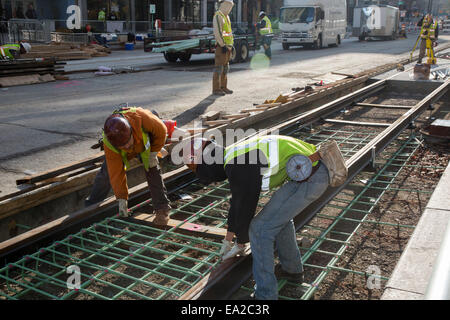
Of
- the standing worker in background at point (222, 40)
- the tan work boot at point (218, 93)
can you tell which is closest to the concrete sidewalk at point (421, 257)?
the standing worker in background at point (222, 40)

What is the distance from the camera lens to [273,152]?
3.37 m

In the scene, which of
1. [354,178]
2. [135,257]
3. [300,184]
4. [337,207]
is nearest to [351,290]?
[300,184]

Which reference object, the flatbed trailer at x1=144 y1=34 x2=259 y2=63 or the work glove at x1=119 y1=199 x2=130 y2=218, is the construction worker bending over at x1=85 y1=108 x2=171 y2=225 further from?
the flatbed trailer at x1=144 y1=34 x2=259 y2=63

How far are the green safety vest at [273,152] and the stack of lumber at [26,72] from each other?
12551 mm

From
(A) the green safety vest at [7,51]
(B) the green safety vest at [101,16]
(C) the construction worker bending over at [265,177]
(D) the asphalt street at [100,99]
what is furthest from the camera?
(B) the green safety vest at [101,16]

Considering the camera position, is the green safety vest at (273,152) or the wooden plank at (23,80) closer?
the green safety vest at (273,152)

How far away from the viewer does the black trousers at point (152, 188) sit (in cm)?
489

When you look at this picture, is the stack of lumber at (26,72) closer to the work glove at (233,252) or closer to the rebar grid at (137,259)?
the rebar grid at (137,259)

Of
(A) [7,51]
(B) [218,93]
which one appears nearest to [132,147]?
(B) [218,93]

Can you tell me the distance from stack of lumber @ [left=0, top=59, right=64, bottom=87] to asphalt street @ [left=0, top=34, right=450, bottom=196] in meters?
0.50

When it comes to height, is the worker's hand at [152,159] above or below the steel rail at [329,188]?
above

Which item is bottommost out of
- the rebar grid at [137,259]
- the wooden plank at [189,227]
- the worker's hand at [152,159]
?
the rebar grid at [137,259]

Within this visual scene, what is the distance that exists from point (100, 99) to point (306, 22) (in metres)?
19.6

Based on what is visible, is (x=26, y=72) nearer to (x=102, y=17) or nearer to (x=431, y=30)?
(x=431, y=30)
